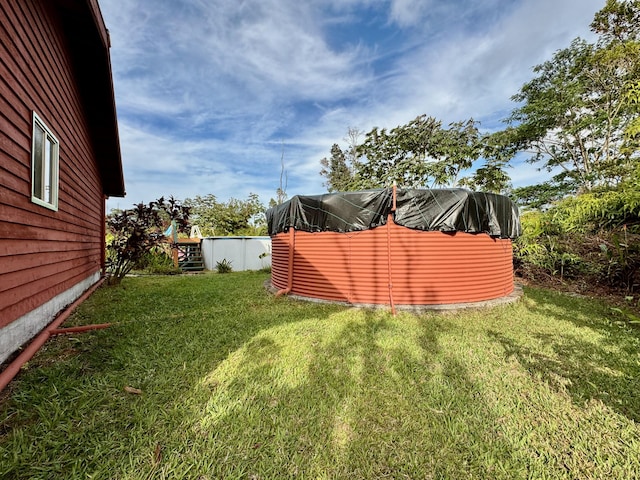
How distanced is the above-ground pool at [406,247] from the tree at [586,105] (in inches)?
314

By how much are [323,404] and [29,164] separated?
388 cm

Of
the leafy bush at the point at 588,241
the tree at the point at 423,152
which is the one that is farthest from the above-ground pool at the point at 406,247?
the tree at the point at 423,152

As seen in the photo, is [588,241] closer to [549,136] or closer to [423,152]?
[423,152]

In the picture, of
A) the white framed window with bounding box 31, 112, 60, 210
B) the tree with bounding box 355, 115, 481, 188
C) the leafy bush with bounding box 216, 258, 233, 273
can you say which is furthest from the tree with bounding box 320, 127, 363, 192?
the white framed window with bounding box 31, 112, 60, 210

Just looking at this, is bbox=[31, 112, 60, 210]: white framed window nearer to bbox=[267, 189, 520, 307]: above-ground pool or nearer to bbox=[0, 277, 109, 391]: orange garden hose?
bbox=[0, 277, 109, 391]: orange garden hose

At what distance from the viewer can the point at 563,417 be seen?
75.7 inches

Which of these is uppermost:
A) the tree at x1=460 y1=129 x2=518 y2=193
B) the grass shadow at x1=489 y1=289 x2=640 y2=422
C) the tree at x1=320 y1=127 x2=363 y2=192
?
the tree at x1=320 y1=127 x2=363 y2=192

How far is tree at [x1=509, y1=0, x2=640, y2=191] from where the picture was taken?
10.2 m

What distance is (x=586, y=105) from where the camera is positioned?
41.9 ft

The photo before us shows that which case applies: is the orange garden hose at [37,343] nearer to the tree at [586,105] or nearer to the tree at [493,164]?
the tree at [586,105]

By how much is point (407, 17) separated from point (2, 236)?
9.35 metres

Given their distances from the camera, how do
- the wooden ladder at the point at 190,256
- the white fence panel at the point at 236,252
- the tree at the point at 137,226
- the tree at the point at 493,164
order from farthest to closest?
the tree at the point at 493,164 → the white fence panel at the point at 236,252 → the wooden ladder at the point at 190,256 → the tree at the point at 137,226

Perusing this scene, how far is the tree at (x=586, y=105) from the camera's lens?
10234 millimetres

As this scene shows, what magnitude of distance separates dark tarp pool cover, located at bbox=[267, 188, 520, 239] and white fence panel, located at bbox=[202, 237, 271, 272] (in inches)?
271
